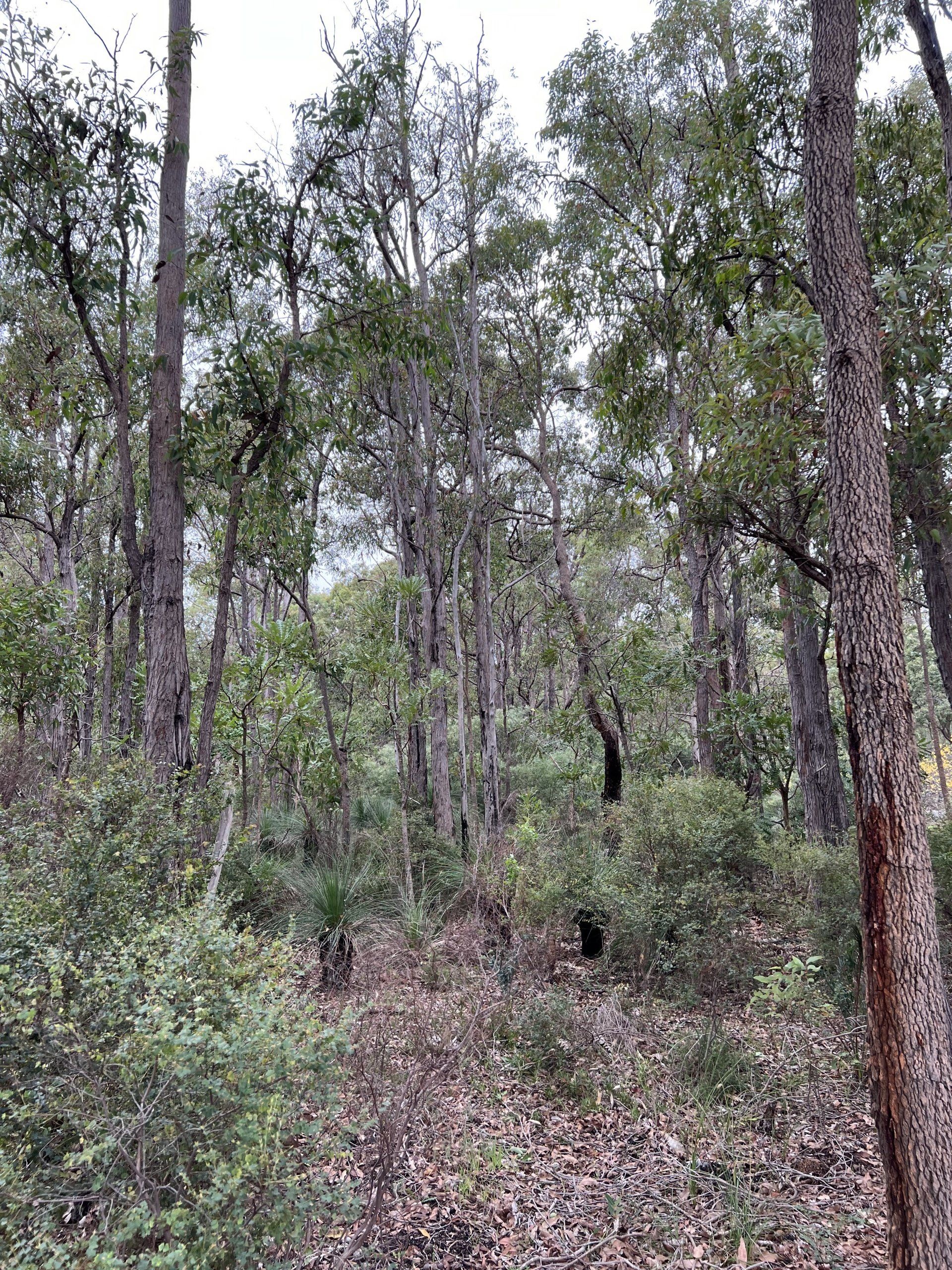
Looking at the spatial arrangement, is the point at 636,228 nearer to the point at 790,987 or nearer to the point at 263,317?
the point at 263,317

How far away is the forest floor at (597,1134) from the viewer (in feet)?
9.31

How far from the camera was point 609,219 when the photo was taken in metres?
9.78

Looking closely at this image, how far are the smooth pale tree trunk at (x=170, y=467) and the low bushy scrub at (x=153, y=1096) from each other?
1.98 m

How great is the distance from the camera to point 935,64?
4.20 meters

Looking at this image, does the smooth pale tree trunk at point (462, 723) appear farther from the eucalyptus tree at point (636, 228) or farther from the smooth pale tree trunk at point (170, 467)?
the smooth pale tree trunk at point (170, 467)

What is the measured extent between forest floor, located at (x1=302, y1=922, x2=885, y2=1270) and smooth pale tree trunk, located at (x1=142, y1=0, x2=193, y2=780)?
2061 millimetres

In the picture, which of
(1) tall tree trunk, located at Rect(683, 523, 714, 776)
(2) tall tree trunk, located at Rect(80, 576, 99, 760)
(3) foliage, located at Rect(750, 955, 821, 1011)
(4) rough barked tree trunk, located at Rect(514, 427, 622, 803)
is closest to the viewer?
(3) foliage, located at Rect(750, 955, 821, 1011)

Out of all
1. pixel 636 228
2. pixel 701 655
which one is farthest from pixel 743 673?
pixel 636 228

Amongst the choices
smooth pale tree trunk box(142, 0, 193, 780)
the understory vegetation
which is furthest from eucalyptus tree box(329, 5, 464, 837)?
smooth pale tree trunk box(142, 0, 193, 780)

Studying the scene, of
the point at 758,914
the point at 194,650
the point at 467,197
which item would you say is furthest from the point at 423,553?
the point at 194,650

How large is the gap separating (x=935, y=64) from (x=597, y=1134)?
21.1ft

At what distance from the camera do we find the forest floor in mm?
2838

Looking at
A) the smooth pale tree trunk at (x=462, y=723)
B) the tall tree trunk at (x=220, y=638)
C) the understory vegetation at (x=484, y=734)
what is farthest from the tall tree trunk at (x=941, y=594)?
the tall tree trunk at (x=220, y=638)

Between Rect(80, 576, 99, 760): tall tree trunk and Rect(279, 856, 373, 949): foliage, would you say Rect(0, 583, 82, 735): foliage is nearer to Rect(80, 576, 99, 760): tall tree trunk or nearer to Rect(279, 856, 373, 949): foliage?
Rect(80, 576, 99, 760): tall tree trunk
